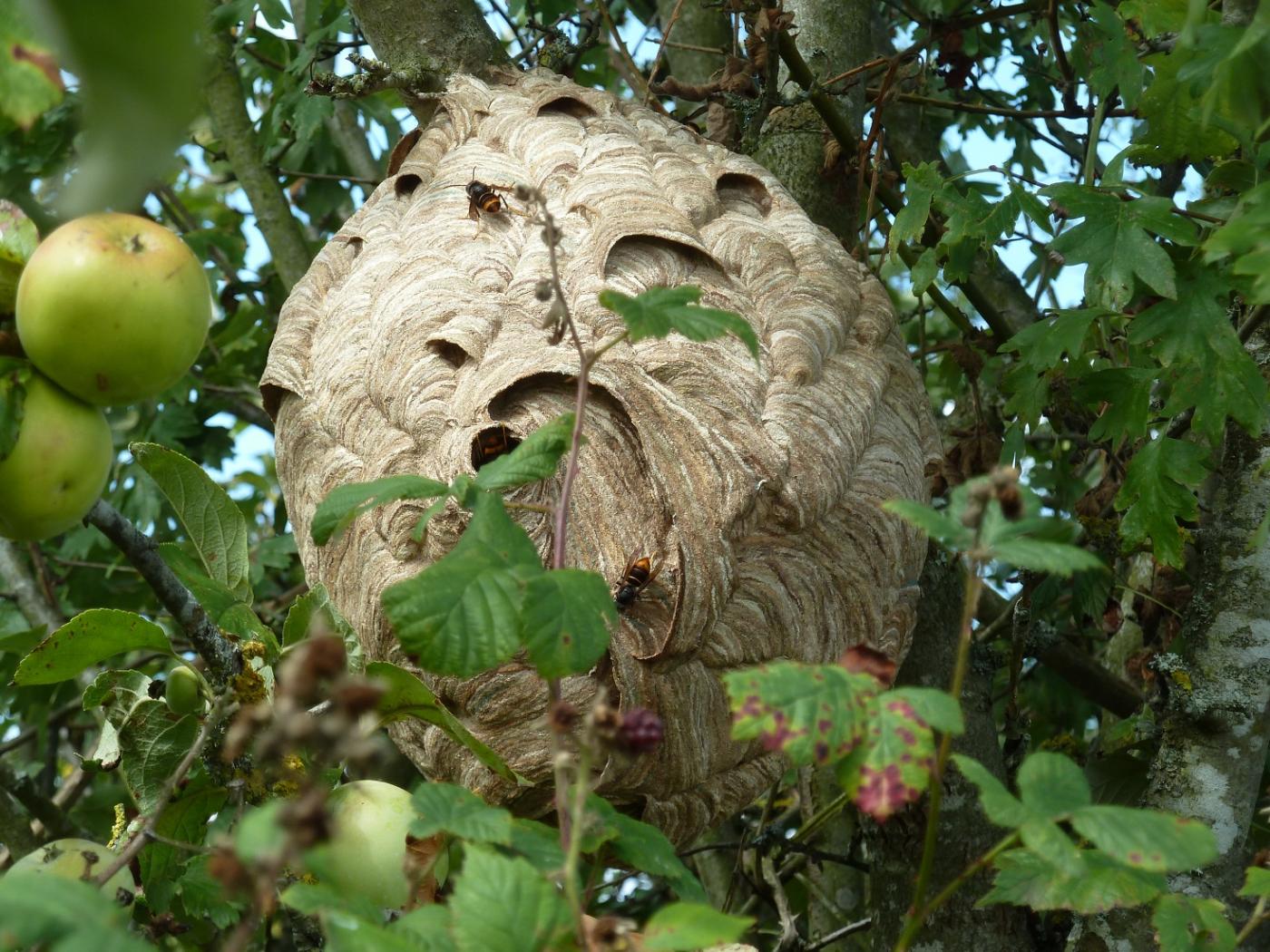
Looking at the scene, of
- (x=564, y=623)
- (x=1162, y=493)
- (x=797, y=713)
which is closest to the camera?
(x=797, y=713)

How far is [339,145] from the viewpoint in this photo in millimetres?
4250

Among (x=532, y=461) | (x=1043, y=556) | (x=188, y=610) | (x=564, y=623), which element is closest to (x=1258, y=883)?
(x=1043, y=556)

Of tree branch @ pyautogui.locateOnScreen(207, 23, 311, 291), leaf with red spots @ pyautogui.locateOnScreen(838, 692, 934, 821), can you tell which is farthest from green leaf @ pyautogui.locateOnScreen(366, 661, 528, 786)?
tree branch @ pyautogui.locateOnScreen(207, 23, 311, 291)

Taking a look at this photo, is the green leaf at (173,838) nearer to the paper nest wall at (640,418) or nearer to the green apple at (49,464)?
the paper nest wall at (640,418)

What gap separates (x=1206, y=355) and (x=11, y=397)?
177 cm

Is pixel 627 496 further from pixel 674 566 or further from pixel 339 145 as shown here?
pixel 339 145

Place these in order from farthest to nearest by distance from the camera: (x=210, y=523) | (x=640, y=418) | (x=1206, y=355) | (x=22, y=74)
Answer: (x=1206, y=355), (x=640, y=418), (x=210, y=523), (x=22, y=74)

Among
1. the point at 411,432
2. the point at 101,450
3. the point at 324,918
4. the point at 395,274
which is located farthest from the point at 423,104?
the point at 324,918

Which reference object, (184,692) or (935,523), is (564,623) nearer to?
(935,523)

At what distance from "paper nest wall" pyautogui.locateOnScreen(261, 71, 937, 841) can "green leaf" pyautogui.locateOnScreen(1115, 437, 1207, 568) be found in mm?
372

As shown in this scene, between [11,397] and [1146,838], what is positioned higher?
[11,397]

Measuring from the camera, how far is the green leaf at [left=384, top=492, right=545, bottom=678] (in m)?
1.25

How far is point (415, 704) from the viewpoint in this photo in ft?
5.37

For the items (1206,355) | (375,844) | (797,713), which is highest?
(1206,355)
